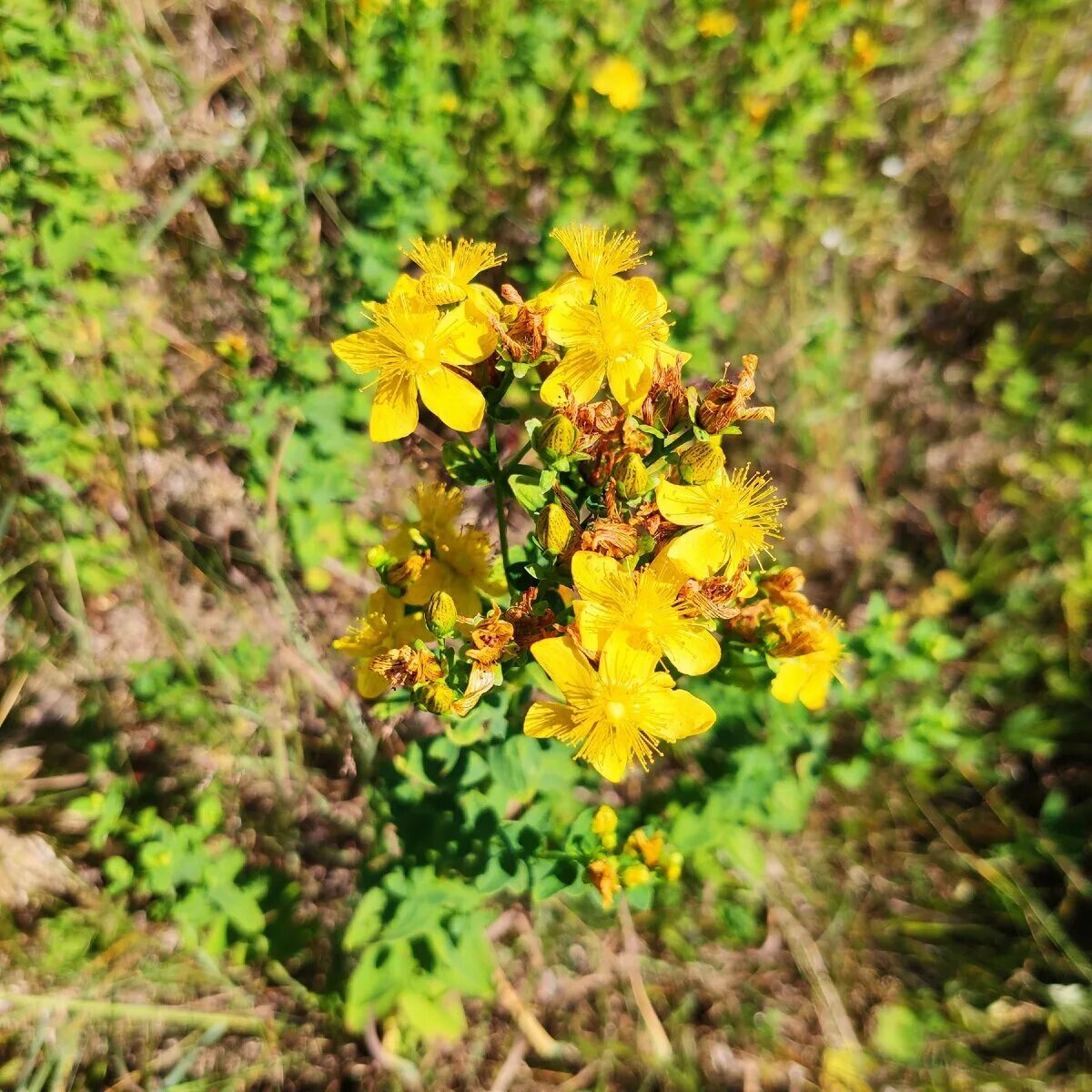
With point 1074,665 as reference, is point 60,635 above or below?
below

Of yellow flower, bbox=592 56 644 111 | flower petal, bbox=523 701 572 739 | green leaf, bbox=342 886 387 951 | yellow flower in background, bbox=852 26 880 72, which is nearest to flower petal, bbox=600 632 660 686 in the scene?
flower petal, bbox=523 701 572 739

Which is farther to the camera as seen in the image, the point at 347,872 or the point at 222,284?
the point at 222,284

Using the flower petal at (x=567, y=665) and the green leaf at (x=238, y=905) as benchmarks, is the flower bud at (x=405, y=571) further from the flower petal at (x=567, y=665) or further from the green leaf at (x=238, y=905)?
the green leaf at (x=238, y=905)

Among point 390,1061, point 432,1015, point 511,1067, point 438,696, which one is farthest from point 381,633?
point 511,1067

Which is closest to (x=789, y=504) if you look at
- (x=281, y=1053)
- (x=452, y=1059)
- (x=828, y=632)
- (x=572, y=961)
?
(x=828, y=632)

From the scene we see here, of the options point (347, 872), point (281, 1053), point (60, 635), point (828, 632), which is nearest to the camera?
point (828, 632)

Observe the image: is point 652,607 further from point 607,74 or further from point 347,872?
point 607,74

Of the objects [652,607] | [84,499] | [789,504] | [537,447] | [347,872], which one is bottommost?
[347,872]
